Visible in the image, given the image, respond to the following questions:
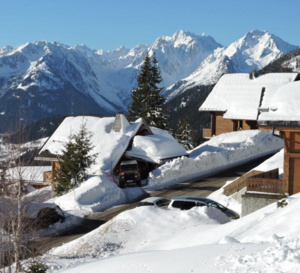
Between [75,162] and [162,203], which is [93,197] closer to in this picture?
[75,162]

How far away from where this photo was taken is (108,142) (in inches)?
1449

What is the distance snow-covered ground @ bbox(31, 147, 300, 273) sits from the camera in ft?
28.4

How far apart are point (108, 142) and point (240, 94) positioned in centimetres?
1928

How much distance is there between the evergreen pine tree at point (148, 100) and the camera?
50969 mm

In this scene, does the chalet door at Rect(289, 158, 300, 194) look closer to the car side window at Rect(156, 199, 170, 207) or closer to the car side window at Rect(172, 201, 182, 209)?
the car side window at Rect(172, 201, 182, 209)

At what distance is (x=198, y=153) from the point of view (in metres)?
37.7

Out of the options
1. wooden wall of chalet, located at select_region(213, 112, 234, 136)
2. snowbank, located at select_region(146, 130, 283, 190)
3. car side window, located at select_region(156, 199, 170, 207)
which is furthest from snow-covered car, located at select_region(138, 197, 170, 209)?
wooden wall of chalet, located at select_region(213, 112, 234, 136)

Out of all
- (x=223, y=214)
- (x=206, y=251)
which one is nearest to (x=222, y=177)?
(x=223, y=214)

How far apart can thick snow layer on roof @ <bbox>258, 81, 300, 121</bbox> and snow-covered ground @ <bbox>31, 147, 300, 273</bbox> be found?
13.4ft

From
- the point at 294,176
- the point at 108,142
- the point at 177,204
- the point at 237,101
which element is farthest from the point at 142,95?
the point at 294,176

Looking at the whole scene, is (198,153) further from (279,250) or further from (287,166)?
(279,250)

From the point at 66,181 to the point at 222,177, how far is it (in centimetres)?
1250

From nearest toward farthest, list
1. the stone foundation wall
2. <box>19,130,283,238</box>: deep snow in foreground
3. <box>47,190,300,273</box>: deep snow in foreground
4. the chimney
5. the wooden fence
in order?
<box>47,190,300,273</box>: deep snow in foreground
the stone foundation wall
the wooden fence
<box>19,130,283,238</box>: deep snow in foreground
the chimney

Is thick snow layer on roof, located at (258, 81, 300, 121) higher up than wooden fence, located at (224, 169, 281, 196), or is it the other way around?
thick snow layer on roof, located at (258, 81, 300, 121)
